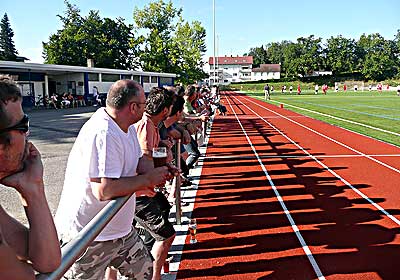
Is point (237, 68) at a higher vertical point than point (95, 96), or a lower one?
higher

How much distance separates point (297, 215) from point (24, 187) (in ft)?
16.8

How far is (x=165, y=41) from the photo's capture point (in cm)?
5672

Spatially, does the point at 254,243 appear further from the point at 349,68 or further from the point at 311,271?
the point at 349,68

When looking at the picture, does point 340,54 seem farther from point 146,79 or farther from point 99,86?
point 99,86

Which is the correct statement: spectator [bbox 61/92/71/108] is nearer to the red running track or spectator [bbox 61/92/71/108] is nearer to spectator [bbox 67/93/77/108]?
spectator [bbox 67/93/77/108]

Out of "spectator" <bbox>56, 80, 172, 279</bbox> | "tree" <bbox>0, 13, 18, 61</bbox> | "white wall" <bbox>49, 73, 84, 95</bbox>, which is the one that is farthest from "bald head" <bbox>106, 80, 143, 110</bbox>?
"tree" <bbox>0, 13, 18, 61</bbox>

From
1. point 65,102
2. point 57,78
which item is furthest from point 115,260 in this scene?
point 57,78

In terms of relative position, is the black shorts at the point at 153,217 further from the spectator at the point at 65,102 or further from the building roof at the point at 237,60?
the building roof at the point at 237,60

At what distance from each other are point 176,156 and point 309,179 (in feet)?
12.2

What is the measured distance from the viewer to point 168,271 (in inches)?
168

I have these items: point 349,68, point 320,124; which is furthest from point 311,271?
point 349,68

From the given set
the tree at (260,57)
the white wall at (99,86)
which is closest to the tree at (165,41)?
the white wall at (99,86)

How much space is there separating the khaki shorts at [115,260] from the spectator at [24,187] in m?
A: 1.03

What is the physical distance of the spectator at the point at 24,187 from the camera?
4.58ft
